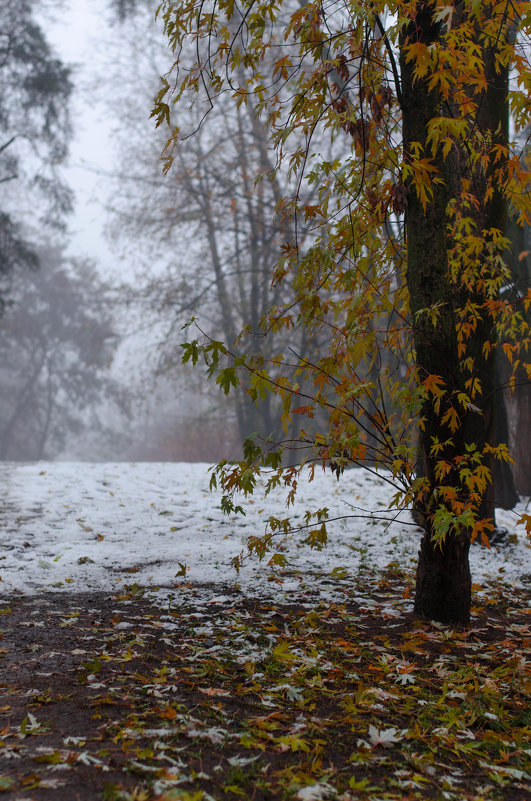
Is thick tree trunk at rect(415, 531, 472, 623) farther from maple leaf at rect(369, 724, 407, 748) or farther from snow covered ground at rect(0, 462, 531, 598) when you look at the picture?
maple leaf at rect(369, 724, 407, 748)

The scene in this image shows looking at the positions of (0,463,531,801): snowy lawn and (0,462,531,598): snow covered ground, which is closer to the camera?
(0,463,531,801): snowy lawn

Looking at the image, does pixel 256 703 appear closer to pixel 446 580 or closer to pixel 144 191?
pixel 446 580

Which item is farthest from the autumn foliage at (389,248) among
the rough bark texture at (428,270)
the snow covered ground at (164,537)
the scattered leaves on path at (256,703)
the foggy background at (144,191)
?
the foggy background at (144,191)

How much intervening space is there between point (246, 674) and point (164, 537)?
3136 mm

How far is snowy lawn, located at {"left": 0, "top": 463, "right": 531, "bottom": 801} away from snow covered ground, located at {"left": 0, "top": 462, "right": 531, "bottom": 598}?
0.10 ft

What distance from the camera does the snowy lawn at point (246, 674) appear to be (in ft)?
6.91

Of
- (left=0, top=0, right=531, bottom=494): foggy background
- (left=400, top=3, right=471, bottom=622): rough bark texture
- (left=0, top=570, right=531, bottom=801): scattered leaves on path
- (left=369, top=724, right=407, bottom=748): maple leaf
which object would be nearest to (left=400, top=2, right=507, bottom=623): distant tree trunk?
(left=400, top=3, right=471, bottom=622): rough bark texture

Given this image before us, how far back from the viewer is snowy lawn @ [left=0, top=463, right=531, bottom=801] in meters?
2.11

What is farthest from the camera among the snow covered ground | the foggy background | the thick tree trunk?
the foggy background

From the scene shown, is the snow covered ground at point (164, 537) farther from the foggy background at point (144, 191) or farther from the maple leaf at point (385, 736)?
the foggy background at point (144, 191)

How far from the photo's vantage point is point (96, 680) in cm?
286

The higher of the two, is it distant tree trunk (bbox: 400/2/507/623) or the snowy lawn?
distant tree trunk (bbox: 400/2/507/623)

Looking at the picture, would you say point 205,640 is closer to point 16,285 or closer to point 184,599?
point 184,599

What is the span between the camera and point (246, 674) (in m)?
3.03
